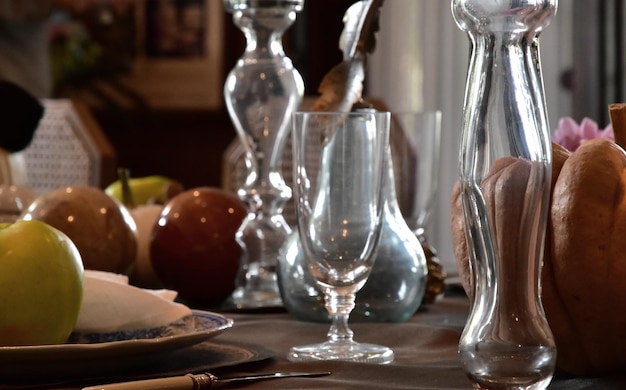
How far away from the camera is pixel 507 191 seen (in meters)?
0.53

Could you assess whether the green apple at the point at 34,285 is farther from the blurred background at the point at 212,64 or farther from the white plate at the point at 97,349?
the blurred background at the point at 212,64

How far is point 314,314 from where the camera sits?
90 centimetres

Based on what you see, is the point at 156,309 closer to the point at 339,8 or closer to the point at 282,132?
the point at 282,132

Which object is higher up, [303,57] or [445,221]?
[303,57]

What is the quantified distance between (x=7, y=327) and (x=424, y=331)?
0.34m

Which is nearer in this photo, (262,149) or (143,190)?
(262,149)

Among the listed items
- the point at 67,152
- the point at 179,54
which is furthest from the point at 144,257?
the point at 179,54

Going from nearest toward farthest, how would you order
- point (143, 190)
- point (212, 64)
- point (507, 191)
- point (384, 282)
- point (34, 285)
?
1. point (507, 191)
2. point (34, 285)
3. point (384, 282)
4. point (143, 190)
5. point (212, 64)

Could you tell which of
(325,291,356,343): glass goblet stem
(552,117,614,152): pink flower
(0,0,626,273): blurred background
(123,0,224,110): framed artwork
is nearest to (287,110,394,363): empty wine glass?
(325,291,356,343): glass goblet stem

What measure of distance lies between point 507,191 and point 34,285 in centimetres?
31

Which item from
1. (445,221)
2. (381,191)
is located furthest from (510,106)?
(445,221)

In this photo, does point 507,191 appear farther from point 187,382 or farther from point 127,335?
point 127,335

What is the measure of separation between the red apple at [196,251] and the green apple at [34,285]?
37 cm

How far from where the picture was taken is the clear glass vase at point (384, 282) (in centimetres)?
88
